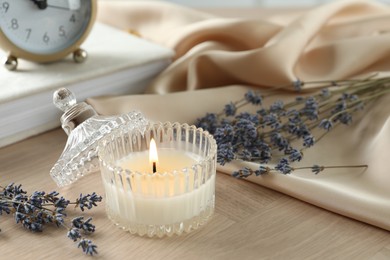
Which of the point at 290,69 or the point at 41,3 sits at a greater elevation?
the point at 41,3

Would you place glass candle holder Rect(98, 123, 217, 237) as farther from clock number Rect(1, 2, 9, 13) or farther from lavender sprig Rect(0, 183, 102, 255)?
clock number Rect(1, 2, 9, 13)

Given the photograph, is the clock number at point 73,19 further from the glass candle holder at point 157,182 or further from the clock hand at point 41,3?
the glass candle holder at point 157,182

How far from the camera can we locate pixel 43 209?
0.99m

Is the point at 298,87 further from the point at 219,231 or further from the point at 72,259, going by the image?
the point at 72,259

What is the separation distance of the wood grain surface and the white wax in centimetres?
3

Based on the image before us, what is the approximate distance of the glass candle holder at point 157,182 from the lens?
36.8 inches

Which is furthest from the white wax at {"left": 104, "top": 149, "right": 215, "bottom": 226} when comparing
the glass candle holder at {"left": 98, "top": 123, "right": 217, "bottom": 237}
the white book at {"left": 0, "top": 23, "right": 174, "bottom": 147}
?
the white book at {"left": 0, "top": 23, "right": 174, "bottom": 147}

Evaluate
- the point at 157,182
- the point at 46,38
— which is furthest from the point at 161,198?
the point at 46,38

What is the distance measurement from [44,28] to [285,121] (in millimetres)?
467

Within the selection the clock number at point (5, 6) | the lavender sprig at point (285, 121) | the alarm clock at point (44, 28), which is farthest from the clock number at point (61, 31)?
the lavender sprig at point (285, 121)

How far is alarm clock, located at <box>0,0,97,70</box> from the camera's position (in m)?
1.25

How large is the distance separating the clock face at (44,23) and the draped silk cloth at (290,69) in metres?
0.14

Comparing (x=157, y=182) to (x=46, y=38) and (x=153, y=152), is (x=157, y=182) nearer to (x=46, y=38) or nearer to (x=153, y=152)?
(x=153, y=152)

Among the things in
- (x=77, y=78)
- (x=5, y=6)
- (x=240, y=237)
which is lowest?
(x=240, y=237)
